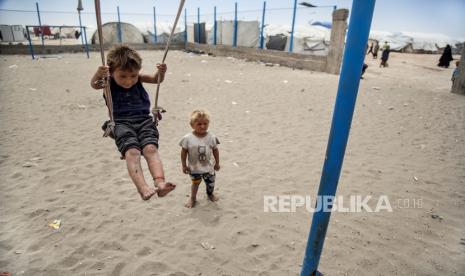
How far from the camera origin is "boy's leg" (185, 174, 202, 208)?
290 cm

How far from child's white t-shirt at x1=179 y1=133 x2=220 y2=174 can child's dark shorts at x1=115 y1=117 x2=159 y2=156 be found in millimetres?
394

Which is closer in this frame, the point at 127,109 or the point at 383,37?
the point at 127,109

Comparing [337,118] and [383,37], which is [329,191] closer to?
[337,118]

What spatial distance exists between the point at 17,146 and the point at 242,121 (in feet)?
12.5

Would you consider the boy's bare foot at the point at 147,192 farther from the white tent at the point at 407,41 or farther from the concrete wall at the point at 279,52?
the white tent at the point at 407,41

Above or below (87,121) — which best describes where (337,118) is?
above

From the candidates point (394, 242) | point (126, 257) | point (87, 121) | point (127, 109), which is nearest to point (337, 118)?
point (127, 109)

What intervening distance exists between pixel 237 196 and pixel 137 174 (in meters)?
1.55

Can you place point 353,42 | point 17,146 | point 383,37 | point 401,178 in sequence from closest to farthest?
1. point 353,42
2. point 401,178
3. point 17,146
4. point 383,37

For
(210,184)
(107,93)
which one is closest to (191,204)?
(210,184)

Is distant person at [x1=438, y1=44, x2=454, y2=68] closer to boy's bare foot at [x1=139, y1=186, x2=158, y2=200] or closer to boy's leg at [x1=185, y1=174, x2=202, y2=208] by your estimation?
boy's leg at [x1=185, y1=174, x2=202, y2=208]

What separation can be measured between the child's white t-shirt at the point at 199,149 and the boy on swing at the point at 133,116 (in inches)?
15.5

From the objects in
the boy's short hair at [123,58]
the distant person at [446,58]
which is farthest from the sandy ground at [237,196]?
the distant person at [446,58]

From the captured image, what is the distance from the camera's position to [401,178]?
3752 mm
